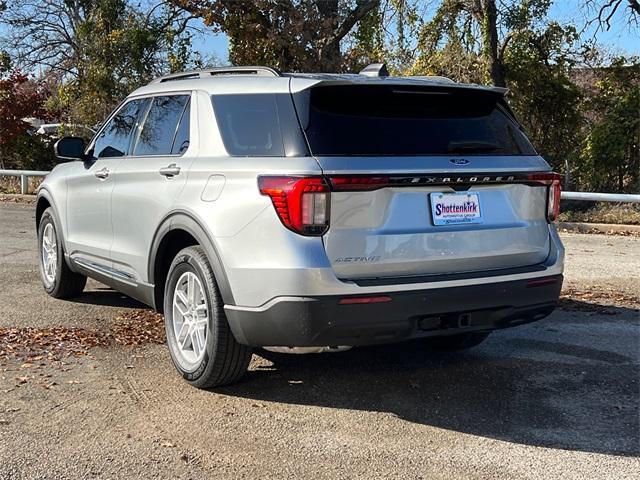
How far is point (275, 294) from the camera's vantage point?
392 centimetres

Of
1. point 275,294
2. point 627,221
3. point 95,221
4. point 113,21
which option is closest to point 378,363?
A: point 275,294

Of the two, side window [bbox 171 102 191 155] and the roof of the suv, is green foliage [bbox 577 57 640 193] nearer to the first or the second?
the roof of the suv

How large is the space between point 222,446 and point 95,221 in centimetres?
271

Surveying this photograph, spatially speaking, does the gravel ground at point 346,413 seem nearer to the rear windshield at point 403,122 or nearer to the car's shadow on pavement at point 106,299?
the car's shadow on pavement at point 106,299

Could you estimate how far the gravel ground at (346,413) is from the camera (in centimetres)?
358

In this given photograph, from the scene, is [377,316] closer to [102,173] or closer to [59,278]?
[102,173]

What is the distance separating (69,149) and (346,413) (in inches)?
128

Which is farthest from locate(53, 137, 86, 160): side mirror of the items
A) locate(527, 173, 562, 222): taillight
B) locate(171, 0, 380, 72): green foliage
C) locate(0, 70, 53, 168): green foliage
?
locate(0, 70, 53, 168): green foliage

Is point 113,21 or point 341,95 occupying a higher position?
point 113,21

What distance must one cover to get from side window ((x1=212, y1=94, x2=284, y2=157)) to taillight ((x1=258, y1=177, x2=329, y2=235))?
291mm

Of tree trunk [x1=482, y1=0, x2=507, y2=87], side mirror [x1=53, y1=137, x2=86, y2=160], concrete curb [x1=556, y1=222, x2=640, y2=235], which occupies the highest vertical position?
tree trunk [x1=482, y1=0, x2=507, y2=87]

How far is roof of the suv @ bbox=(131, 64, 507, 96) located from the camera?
4207 mm

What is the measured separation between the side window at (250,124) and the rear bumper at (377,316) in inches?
33.2

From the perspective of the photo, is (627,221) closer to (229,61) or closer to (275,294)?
(229,61)
